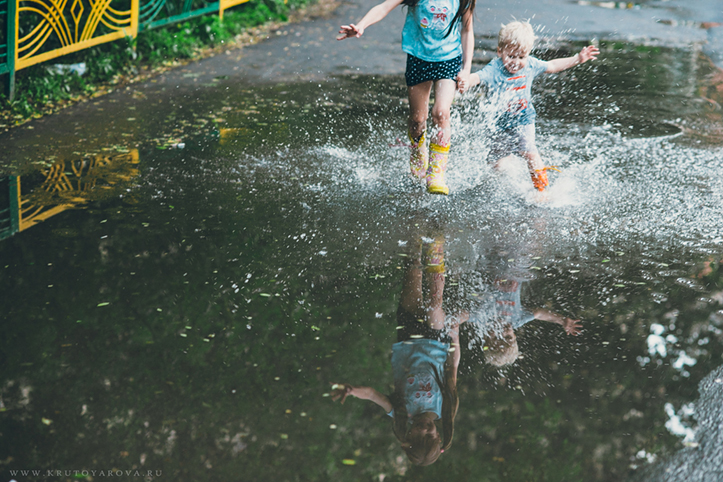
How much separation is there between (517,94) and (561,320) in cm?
185

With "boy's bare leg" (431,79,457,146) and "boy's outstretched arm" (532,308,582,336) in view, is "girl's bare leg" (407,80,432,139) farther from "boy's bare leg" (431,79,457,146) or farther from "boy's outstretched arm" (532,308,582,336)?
"boy's outstretched arm" (532,308,582,336)

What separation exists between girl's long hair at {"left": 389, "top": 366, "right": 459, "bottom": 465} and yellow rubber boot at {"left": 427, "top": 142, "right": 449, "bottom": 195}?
191cm

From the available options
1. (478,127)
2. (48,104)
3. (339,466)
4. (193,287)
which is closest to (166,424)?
(339,466)

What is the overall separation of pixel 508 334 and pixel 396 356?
596 millimetres

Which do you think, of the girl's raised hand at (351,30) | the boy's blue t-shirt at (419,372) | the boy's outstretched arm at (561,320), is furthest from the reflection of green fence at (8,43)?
the boy's outstretched arm at (561,320)

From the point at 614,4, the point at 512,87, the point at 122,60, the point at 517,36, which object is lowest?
the point at 614,4

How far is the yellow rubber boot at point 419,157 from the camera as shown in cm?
488

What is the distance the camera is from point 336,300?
138 inches

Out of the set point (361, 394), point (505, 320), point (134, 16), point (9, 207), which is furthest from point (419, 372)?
point (134, 16)

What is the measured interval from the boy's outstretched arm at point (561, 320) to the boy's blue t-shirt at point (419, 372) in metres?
0.59

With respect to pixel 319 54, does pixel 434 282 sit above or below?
above

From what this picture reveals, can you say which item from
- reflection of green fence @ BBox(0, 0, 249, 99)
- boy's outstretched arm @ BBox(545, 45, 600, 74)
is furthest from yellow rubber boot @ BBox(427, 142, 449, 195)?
reflection of green fence @ BBox(0, 0, 249, 99)

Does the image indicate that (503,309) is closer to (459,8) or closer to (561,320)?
(561,320)

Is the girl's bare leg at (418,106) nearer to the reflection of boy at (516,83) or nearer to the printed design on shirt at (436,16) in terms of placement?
the reflection of boy at (516,83)
